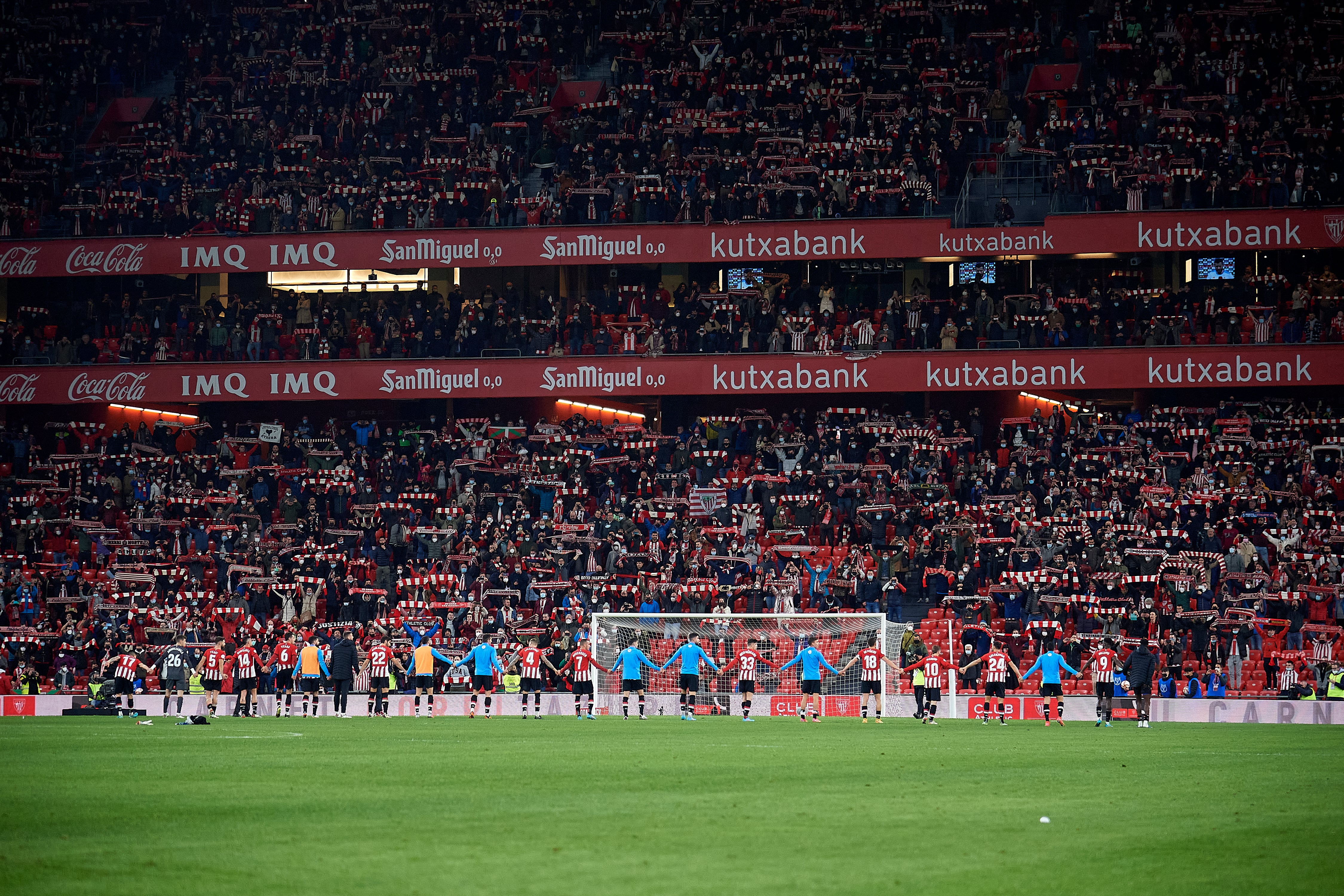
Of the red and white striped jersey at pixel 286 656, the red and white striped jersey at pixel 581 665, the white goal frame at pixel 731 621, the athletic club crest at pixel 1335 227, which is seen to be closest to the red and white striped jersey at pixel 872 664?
the white goal frame at pixel 731 621

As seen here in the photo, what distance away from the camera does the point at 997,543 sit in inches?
1548

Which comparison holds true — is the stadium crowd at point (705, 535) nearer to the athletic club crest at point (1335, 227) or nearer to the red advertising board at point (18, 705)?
the red advertising board at point (18, 705)

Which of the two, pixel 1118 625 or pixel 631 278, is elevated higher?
pixel 631 278

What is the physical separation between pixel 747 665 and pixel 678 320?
17.1 m

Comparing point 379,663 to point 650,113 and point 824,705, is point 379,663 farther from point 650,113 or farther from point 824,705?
point 650,113

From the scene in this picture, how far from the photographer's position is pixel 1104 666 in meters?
28.8

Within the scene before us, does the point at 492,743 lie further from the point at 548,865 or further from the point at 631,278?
the point at 631,278

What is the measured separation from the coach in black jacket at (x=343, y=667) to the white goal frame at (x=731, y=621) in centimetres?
476

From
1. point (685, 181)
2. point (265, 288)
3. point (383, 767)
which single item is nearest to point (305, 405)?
point (265, 288)

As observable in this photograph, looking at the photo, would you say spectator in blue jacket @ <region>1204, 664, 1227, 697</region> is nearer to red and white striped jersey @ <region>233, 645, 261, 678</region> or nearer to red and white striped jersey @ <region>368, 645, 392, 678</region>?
red and white striped jersey @ <region>368, 645, 392, 678</region>

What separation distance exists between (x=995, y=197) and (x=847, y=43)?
7384 mm

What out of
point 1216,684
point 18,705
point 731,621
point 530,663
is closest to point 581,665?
point 530,663

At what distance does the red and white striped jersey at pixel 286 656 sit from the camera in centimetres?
3167

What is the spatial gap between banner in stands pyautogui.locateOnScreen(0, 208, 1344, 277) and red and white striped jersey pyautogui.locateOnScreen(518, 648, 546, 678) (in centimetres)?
1692
